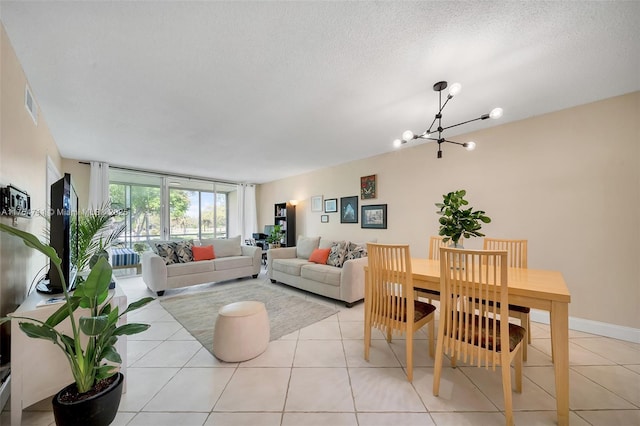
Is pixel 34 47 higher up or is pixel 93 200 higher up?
pixel 34 47

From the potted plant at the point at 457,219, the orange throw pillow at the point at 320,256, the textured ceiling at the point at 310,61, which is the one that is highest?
the textured ceiling at the point at 310,61

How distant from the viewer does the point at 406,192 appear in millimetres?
3912

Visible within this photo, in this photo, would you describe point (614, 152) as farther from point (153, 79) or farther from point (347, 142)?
point (153, 79)

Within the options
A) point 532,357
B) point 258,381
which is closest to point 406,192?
point 532,357

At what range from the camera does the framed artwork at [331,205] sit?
16.8ft

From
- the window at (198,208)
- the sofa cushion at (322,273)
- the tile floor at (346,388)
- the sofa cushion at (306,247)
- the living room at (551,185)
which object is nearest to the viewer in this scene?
the tile floor at (346,388)

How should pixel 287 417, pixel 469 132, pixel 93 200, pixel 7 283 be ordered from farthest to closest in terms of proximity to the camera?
pixel 93 200, pixel 469 132, pixel 7 283, pixel 287 417

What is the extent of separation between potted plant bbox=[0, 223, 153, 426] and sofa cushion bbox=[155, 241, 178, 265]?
9.72 ft

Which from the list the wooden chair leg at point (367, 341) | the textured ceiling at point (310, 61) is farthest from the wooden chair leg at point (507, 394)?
the textured ceiling at point (310, 61)

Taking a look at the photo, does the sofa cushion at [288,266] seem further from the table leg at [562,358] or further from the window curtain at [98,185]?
the window curtain at [98,185]

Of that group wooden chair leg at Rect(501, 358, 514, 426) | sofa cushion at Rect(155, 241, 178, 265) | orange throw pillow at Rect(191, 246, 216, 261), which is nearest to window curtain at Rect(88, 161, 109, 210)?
sofa cushion at Rect(155, 241, 178, 265)

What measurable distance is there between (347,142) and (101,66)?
2.80m

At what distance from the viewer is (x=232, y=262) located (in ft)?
14.9

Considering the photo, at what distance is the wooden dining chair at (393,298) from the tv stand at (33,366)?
2.02 meters
